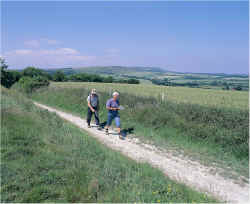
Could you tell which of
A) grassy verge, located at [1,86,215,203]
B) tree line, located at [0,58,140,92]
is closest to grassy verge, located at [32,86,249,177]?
grassy verge, located at [1,86,215,203]

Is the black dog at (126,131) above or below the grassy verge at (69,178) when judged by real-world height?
below

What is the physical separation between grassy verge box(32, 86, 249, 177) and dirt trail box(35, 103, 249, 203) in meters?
0.67

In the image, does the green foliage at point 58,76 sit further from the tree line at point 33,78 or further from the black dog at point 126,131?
the black dog at point 126,131

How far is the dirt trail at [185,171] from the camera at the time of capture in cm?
495

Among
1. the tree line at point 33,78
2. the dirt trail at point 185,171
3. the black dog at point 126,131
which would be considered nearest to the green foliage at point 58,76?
the tree line at point 33,78

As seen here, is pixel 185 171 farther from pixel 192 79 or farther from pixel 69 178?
pixel 192 79

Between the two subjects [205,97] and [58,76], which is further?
[58,76]

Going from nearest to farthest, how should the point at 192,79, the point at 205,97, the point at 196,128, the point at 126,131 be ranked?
the point at 196,128
the point at 126,131
the point at 205,97
the point at 192,79

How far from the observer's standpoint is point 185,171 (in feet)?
19.5

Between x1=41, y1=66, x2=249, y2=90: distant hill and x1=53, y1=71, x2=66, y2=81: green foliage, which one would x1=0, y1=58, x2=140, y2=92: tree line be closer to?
x1=53, y1=71, x2=66, y2=81: green foliage

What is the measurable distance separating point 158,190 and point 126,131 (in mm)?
5703

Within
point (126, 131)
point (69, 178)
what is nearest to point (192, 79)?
point (126, 131)

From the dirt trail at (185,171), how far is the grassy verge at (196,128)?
67 cm

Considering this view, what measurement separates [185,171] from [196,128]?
317 cm
